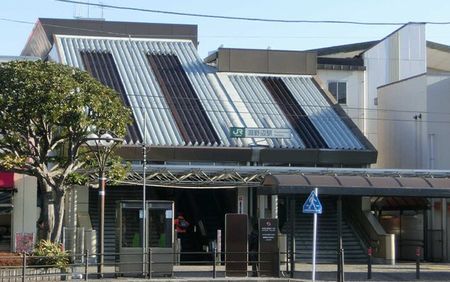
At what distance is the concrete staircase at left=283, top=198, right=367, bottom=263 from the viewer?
34.7 meters

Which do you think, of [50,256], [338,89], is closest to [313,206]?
[50,256]

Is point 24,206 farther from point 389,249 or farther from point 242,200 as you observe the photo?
point 389,249

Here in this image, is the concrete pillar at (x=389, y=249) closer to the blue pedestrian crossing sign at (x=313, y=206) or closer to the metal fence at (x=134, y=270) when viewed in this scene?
the metal fence at (x=134, y=270)

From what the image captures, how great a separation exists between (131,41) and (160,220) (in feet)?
73.4

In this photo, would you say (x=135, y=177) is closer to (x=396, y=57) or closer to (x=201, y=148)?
(x=201, y=148)

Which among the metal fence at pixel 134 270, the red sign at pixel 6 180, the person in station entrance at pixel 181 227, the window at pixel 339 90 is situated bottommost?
the metal fence at pixel 134 270

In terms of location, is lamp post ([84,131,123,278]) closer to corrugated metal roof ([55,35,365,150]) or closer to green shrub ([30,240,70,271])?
green shrub ([30,240,70,271])

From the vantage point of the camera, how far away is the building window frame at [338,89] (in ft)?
152

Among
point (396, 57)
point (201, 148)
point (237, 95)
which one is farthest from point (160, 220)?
point (396, 57)

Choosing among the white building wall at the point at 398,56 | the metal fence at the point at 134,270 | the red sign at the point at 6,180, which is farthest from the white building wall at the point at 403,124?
the red sign at the point at 6,180

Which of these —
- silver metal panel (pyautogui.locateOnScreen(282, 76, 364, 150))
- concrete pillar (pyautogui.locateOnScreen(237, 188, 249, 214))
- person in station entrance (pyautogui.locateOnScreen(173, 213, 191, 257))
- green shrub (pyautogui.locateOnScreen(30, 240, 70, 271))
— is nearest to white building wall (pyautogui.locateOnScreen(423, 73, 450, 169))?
silver metal panel (pyautogui.locateOnScreen(282, 76, 364, 150))

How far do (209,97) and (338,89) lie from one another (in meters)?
9.66

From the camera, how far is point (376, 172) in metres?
33.6

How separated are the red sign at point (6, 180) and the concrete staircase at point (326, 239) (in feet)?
38.6
